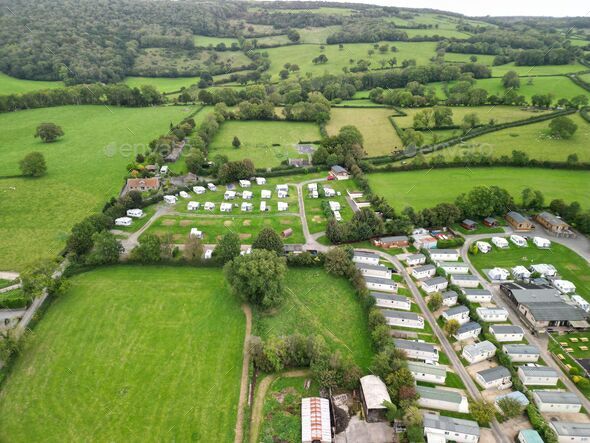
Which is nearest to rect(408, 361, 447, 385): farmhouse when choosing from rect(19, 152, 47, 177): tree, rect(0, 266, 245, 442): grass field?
rect(0, 266, 245, 442): grass field

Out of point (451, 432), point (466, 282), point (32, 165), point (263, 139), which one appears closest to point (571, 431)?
point (451, 432)

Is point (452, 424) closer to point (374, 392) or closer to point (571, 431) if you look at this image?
point (374, 392)

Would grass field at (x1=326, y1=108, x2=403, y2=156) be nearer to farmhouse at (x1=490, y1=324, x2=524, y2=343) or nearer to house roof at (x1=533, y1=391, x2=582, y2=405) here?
farmhouse at (x1=490, y1=324, x2=524, y2=343)

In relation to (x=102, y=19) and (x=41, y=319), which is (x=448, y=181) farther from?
(x=102, y=19)

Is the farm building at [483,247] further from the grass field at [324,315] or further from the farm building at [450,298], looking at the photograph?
the grass field at [324,315]

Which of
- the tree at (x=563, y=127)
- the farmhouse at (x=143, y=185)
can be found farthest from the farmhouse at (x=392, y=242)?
the tree at (x=563, y=127)
